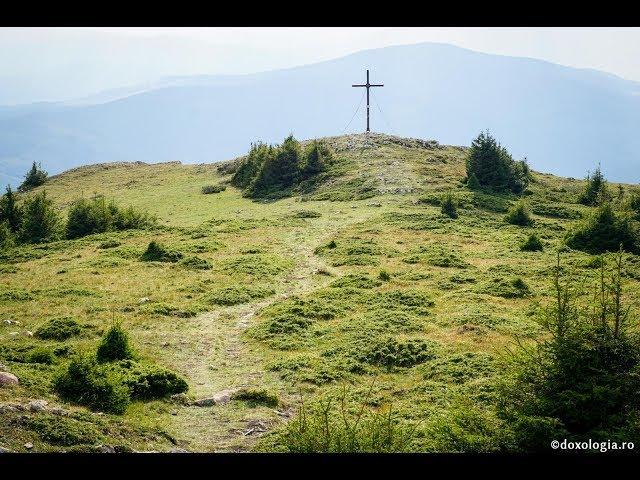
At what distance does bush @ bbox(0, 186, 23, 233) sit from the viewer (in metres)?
50.8

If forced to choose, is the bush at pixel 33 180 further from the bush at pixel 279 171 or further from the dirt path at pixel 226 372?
the dirt path at pixel 226 372

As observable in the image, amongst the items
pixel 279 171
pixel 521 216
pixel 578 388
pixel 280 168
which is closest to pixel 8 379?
pixel 578 388

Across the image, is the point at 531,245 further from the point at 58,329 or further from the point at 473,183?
the point at 58,329

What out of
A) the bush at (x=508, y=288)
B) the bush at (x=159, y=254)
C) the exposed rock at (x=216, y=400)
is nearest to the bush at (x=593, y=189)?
the bush at (x=508, y=288)

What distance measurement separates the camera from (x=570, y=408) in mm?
10758

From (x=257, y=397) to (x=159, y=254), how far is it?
23.5 m

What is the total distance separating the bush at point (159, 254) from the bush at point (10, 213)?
61.2 feet

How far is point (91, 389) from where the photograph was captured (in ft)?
53.6


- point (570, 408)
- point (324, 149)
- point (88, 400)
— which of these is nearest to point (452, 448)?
point (570, 408)

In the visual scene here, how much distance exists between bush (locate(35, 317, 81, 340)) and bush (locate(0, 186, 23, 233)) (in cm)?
2979

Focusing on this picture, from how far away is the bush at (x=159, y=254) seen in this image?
127 ft
